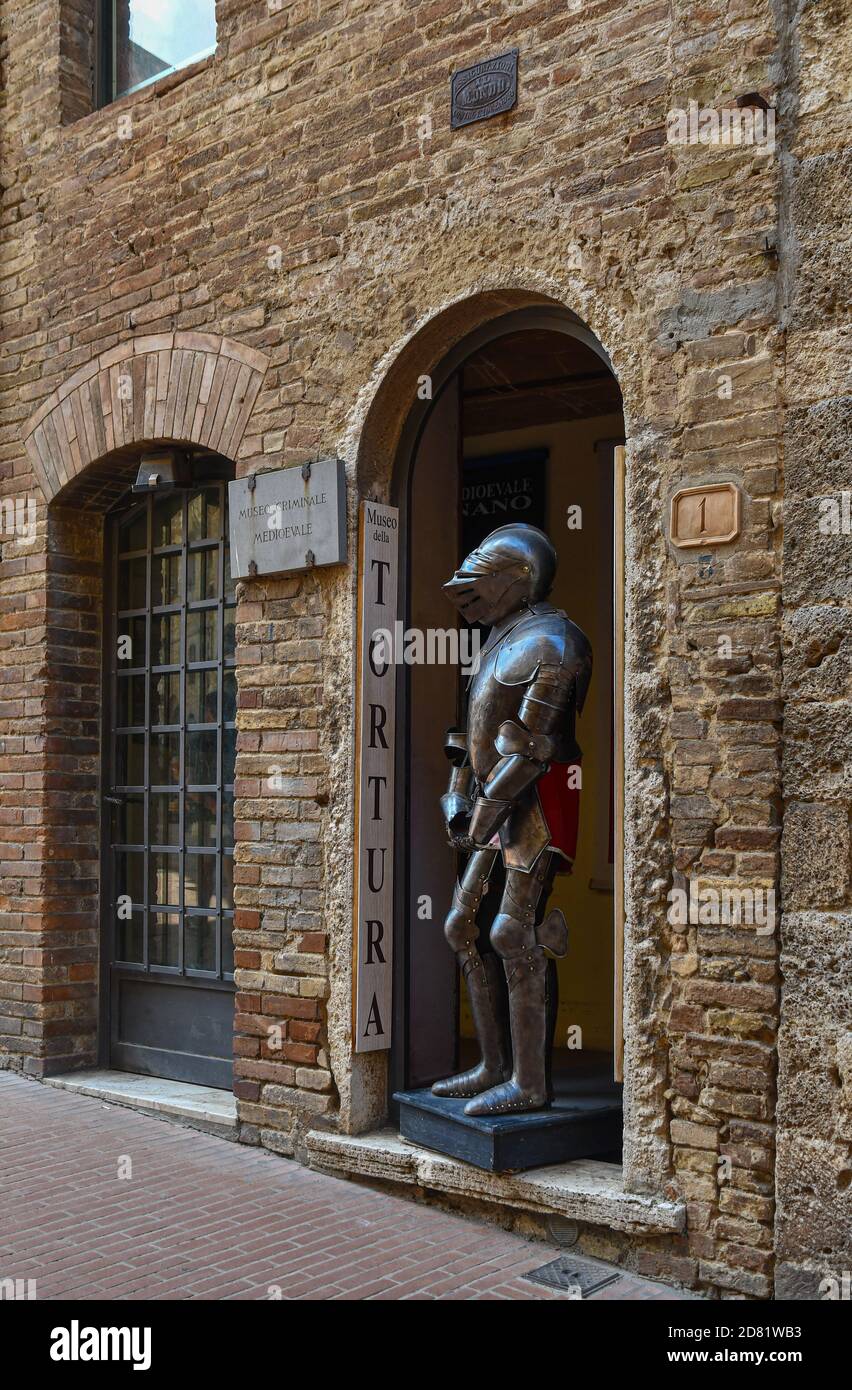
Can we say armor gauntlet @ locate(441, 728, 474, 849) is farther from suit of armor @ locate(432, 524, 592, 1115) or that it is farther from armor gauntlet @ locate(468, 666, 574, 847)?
armor gauntlet @ locate(468, 666, 574, 847)

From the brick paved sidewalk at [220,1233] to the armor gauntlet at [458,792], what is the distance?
1.29 meters

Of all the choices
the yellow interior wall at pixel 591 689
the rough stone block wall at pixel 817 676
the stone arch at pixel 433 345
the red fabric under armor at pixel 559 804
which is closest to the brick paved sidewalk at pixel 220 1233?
the rough stone block wall at pixel 817 676

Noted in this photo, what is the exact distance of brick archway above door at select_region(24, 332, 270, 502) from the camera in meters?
5.61

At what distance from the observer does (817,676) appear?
371 centimetres

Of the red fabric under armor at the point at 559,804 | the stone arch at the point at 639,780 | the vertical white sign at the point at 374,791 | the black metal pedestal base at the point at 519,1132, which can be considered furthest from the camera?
the vertical white sign at the point at 374,791

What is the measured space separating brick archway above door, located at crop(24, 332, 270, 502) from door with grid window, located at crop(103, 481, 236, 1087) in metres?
0.41

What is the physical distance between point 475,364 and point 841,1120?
13.2 feet

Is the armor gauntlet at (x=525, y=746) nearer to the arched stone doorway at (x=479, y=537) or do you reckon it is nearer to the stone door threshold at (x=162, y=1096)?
the arched stone doorway at (x=479, y=537)

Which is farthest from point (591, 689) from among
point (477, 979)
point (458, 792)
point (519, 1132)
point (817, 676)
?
point (817, 676)

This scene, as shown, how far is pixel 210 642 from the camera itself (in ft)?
20.3

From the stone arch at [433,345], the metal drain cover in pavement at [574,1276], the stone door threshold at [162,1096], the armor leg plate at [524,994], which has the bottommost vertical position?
the metal drain cover in pavement at [574,1276]

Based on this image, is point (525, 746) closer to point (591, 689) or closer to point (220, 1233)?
point (220, 1233)

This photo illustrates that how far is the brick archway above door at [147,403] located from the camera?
18.4ft

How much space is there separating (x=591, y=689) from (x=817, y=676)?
333cm
